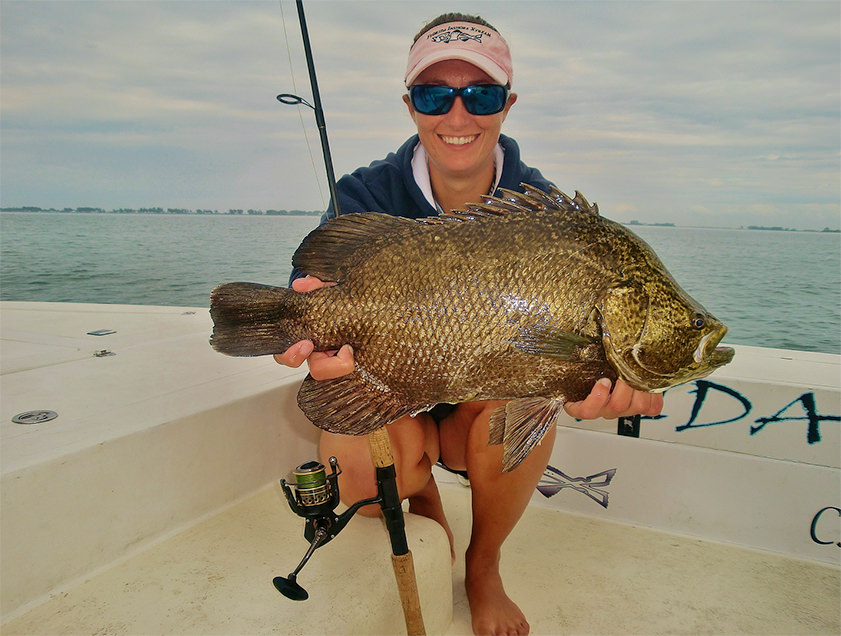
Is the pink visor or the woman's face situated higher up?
the pink visor

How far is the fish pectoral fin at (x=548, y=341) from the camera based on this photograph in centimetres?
146

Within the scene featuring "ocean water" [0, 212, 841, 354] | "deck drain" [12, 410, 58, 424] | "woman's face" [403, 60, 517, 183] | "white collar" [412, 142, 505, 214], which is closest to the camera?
"deck drain" [12, 410, 58, 424]

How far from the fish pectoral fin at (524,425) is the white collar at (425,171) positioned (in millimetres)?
968

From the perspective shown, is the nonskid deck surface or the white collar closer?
the nonskid deck surface

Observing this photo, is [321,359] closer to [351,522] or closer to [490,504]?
[351,522]

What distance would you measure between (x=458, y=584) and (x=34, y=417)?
1619mm

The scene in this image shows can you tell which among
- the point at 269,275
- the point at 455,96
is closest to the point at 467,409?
the point at 455,96

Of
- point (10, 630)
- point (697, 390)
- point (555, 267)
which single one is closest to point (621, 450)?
point (697, 390)

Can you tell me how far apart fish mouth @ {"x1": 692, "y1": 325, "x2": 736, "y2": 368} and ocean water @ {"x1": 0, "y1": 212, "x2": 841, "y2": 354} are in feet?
28.4

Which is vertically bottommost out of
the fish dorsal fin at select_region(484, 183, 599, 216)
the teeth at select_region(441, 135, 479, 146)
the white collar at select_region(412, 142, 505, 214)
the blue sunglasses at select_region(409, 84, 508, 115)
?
the fish dorsal fin at select_region(484, 183, 599, 216)

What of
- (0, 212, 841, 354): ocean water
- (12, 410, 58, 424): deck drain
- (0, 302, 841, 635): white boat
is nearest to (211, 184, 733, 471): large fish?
(0, 302, 841, 635): white boat

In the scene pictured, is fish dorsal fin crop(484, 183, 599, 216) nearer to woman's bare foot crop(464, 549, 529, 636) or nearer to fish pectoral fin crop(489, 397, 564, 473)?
fish pectoral fin crop(489, 397, 564, 473)

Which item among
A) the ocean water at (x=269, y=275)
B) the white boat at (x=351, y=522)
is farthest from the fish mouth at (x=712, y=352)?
the ocean water at (x=269, y=275)

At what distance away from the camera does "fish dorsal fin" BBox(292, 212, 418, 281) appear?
161 cm
